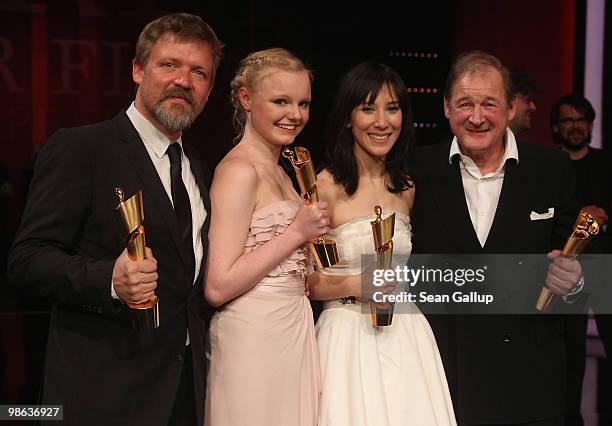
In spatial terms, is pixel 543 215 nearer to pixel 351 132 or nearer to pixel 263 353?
pixel 351 132

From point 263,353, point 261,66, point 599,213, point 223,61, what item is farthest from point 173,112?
point 223,61

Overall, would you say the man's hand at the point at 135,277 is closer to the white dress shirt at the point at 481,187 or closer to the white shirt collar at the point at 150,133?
the white shirt collar at the point at 150,133

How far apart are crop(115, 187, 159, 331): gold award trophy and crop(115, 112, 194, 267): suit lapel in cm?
20

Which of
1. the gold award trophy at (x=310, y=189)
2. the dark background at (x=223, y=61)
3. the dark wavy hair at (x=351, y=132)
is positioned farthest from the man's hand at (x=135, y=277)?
the dark background at (x=223, y=61)

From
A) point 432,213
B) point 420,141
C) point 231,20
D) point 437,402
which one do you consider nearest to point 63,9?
point 231,20

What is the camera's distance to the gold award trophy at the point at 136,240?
199 centimetres

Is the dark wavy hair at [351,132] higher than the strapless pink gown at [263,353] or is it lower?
higher

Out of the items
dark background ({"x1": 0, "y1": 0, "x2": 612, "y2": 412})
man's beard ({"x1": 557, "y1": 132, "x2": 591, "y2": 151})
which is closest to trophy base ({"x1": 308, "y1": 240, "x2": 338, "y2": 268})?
man's beard ({"x1": 557, "y1": 132, "x2": 591, "y2": 151})

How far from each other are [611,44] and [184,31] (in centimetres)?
495

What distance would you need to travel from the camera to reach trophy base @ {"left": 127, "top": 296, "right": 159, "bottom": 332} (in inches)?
81.6

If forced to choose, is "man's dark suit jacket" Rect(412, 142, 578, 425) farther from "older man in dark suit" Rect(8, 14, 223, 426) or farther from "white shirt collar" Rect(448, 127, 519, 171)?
"older man in dark suit" Rect(8, 14, 223, 426)

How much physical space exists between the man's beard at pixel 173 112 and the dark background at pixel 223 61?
335cm

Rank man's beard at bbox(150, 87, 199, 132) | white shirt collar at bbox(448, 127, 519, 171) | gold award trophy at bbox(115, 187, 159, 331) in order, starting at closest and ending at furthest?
gold award trophy at bbox(115, 187, 159, 331) → man's beard at bbox(150, 87, 199, 132) → white shirt collar at bbox(448, 127, 519, 171)

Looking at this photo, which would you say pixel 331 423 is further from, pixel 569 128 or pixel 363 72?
pixel 569 128
